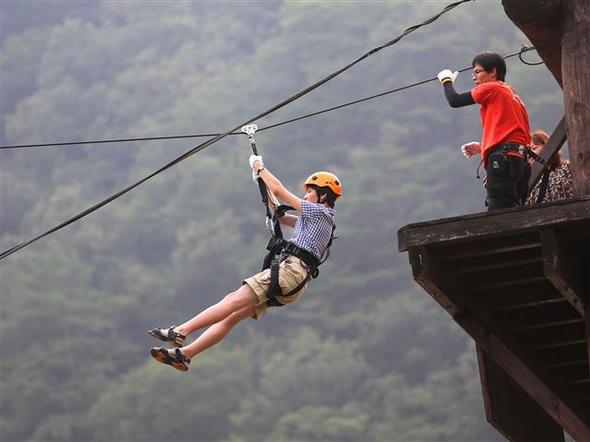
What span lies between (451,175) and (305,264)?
9243 cm

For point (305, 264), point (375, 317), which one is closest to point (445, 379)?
point (375, 317)

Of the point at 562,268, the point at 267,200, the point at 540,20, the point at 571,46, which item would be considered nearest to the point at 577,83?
the point at 571,46

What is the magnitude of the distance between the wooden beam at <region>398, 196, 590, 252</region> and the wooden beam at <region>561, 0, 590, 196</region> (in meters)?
0.54

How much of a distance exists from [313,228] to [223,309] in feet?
3.13

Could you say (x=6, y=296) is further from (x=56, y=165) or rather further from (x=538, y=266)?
(x=538, y=266)

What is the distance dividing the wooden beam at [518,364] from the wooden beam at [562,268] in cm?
74

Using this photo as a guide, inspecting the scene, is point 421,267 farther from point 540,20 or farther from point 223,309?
point 223,309

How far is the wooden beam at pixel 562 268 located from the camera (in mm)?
8828

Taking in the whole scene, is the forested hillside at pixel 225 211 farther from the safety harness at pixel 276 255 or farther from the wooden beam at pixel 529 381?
the wooden beam at pixel 529 381

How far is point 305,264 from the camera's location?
1098 centimetres

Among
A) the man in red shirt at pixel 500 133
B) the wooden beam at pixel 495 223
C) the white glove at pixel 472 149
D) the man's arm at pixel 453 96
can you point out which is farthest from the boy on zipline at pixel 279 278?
the wooden beam at pixel 495 223

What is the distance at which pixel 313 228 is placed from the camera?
36.3 ft

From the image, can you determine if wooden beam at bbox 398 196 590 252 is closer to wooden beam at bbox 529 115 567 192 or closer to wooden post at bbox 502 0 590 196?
wooden post at bbox 502 0 590 196

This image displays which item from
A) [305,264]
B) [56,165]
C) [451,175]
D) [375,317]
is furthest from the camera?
[56,165]
